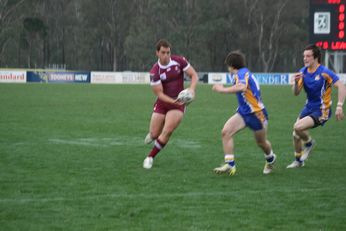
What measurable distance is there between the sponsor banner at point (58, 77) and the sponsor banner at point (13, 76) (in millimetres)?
757

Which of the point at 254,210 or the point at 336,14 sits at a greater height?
the point at 336,14

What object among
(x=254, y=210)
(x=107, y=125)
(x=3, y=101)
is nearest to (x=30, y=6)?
(x=3, y=101)

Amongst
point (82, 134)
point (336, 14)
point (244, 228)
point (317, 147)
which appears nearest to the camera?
point (244, 228)

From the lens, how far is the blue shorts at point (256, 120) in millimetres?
9617

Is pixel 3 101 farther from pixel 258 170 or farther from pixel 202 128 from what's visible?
pixel 258 170

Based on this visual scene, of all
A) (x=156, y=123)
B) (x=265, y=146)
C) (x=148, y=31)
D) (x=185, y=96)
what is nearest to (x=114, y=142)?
(x=156, y=123)

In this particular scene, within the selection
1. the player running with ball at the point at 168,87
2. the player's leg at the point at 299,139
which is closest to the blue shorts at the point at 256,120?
the player's leg at the point at 299,139

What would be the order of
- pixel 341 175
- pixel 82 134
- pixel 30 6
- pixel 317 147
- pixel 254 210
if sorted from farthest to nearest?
pixel 30 6
pixel 82 134
pixel 317 147
pixel 341 175
pixel 254 210

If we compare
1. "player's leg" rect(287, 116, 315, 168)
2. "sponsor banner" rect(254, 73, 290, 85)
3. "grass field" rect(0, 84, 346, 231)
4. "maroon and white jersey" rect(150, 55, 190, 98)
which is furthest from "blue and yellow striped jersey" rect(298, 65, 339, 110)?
"sponsor banner" rect(254, 73, 290, 85)

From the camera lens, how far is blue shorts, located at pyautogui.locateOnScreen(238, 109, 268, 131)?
9.62 metres

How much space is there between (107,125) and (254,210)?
11.2m

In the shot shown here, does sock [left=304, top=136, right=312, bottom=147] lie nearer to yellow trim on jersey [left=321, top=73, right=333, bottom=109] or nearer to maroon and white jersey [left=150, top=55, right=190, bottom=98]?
yellow trim on jersey [left=321, top=73, right=333, bottom=109]

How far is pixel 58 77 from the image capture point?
58031 mm

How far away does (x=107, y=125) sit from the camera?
716 inches
